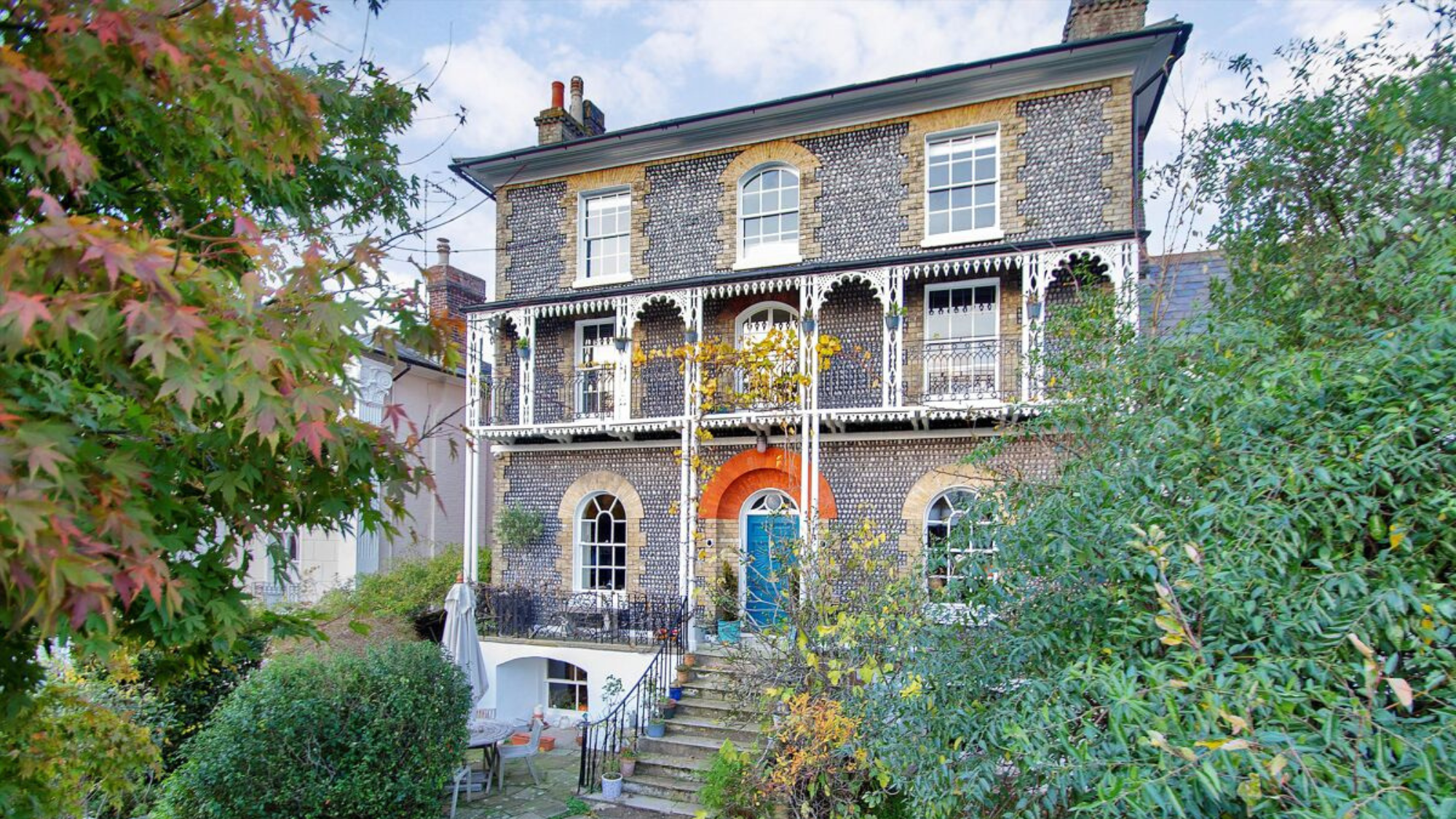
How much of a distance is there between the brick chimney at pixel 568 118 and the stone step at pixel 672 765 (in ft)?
36.2

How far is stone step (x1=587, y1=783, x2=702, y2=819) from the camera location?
888 centimetres

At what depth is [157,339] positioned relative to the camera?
2170 mm

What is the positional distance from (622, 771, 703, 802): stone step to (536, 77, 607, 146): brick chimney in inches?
443

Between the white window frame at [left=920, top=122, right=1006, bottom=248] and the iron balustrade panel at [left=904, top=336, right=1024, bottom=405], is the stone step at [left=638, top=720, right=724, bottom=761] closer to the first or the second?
the iron balustrade panel at [left=904, top=336, right=1024, bottom=405]

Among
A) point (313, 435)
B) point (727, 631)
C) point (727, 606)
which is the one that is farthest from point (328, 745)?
point (313, 435)

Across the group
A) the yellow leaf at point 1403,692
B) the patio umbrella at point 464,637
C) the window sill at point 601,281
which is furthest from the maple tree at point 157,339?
the window sill at point 601,281

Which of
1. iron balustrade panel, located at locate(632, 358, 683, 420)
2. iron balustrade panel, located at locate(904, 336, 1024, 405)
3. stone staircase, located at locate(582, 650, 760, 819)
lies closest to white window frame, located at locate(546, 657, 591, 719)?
stone staircase, located at locate(582, 650, 760, 819)

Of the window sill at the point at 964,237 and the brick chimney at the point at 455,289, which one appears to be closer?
the window sill at the point at 964,237

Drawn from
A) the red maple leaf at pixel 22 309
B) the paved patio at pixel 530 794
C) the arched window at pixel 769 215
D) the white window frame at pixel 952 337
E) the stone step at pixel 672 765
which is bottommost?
the paved patio at pixel 530 794

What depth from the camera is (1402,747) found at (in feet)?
7.36

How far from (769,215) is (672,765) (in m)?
9.14

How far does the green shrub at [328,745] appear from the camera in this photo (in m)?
7.28

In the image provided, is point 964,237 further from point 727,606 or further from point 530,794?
point 530,794

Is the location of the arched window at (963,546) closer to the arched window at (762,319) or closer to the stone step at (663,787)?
the stone step at (663,787)
